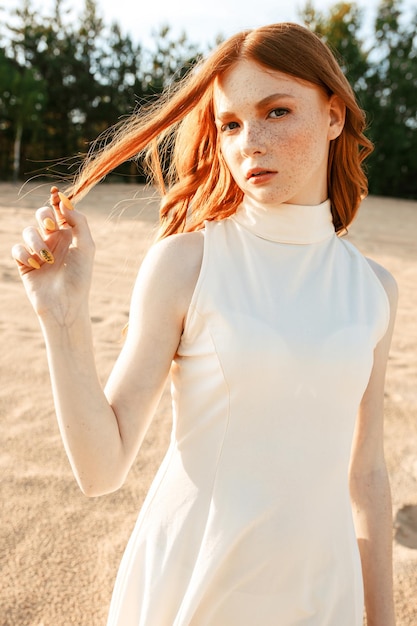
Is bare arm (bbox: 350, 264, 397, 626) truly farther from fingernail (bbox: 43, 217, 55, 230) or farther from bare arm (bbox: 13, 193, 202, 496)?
fingernail (bbox: 43, 217, 55, 230)

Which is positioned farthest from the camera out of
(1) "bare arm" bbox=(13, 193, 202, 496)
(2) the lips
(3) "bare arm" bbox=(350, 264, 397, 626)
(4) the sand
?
(4) the sand

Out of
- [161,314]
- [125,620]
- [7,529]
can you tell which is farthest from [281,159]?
[7,529]

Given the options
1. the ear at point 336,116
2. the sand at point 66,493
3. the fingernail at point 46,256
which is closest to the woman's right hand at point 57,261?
the fingernail at point 46,256

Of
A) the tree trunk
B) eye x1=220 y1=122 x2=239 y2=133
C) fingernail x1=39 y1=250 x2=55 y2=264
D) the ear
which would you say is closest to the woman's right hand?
fingernail x1=39 y1=250 x2=55 y2=264

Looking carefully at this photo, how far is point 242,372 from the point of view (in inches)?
47.7

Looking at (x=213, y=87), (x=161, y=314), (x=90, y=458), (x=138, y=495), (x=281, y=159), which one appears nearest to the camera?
(x=90, y=458)

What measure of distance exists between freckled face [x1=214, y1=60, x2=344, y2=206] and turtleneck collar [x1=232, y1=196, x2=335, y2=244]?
1.1 inches

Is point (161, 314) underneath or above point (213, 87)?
underneath

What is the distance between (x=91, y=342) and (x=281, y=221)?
499 millimetres

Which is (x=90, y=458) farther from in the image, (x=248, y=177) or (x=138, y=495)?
(x=138, y=495)

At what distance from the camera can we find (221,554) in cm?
122

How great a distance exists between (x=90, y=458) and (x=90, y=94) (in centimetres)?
1994

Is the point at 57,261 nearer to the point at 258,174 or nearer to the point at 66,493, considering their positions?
the point at 258,174

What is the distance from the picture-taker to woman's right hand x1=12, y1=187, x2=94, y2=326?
1.15 meters
